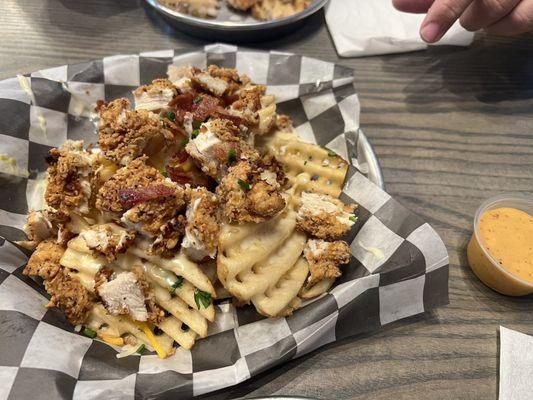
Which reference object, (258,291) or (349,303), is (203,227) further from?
(349,303)

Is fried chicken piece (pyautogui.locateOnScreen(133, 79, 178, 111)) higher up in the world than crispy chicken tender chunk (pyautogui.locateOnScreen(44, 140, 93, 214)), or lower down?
higher up

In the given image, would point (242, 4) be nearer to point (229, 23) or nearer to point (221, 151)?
point (229, 23)

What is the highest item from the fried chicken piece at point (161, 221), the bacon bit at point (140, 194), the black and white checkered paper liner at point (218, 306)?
the bacon bit at point (140, 194)

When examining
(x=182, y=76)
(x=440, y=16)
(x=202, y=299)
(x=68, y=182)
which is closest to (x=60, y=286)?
(x=68, y=182)

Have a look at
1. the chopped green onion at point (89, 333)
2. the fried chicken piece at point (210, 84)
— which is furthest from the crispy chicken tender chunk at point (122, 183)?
the fried chicken piece at point (210, 84)

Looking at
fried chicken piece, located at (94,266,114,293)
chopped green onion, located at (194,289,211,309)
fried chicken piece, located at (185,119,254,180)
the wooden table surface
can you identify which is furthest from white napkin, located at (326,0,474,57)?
fried chicken piece, located at (94,266,114,293)

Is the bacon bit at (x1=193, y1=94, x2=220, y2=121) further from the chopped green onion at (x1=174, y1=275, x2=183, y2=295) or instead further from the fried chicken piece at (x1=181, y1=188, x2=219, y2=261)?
the chopped green onion at (x1=174, y1=275, x2=183, y2=295)

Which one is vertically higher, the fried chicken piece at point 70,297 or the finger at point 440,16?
the finger at point 440,16

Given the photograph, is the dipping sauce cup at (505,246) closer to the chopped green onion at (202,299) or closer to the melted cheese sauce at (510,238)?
the melted cheese sauce at (510,238)

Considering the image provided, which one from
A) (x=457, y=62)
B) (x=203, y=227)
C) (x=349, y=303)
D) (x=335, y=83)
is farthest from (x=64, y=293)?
(x=457, y=62)
